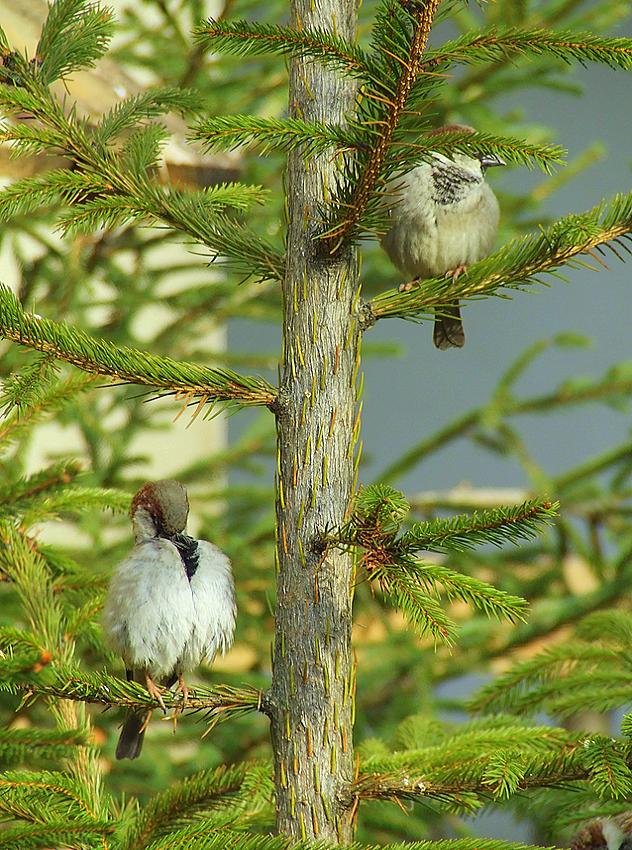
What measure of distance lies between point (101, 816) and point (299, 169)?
23.0 inches

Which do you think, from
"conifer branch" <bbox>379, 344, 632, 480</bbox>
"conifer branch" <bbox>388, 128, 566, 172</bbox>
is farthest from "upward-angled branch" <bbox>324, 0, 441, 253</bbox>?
"conifer branch" <bbox>379, 344, 632, 480</bbox>

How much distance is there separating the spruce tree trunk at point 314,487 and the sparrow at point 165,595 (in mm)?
251

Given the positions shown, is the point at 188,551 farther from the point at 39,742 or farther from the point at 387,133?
the point at 387,133

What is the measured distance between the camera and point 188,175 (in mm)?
1455

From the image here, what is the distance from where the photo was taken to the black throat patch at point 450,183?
1348 mm

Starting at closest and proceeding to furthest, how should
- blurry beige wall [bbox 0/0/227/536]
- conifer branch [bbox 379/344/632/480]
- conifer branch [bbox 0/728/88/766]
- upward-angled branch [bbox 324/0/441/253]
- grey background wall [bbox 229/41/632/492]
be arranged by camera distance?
upward-angled branch [bbox 324/0/441/253], conifer branch [bbox 0/728/88/766], blurry beige wall [bbox 0/0/227/536], conifer branch [bbox 379/344/632/480], grey background wall [bbox 229/41/632/492]

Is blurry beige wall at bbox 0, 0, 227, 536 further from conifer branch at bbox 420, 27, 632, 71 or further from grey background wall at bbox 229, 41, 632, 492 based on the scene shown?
grey background wall at bbox 229, 41, 632, 492

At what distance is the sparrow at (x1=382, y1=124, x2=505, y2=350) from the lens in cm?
132

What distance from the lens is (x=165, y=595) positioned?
1080mm

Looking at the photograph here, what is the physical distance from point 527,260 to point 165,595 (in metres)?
0.52

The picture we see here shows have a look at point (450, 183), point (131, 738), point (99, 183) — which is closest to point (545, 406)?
point (450, 183)

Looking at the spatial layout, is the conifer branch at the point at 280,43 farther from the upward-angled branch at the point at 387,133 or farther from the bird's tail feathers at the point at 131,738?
the bird's tail feathers at the point at 131,738

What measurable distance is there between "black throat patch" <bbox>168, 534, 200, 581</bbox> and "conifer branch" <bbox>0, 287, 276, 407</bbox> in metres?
0.28

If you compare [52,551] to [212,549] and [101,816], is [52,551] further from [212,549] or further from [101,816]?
[101,816]
